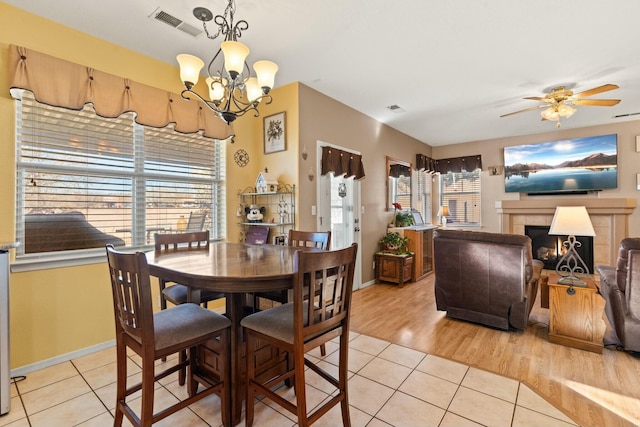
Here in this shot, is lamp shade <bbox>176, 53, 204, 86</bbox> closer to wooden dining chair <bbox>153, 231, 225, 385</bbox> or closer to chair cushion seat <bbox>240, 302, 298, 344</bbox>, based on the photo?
wooden dining chair <bbox>153, 231, 225, 385</bbox>

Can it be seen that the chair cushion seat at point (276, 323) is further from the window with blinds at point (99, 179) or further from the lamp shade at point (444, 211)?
the lamp shade at point (444, 211)

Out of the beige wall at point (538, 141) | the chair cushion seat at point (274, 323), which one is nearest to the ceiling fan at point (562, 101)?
the beige wall at point (538, 141)

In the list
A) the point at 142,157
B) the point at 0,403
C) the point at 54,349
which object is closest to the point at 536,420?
the point at 0,403

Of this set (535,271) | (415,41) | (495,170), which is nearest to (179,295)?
(415,41)

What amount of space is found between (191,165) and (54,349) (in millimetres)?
2027

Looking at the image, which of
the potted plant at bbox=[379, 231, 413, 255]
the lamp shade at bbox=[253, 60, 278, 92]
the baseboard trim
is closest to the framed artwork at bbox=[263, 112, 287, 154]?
the lamp shade at bbox=[253, 60, 278, 92]

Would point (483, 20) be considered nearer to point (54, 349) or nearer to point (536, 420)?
point (536, 420)

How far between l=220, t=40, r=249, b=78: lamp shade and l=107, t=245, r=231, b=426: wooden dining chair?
4.04 ft

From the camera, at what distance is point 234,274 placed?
1.48 m

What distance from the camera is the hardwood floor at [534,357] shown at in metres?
1.88

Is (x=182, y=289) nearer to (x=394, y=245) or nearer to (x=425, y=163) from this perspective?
(x=394, y=245)

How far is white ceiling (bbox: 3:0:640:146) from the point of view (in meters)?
2.28

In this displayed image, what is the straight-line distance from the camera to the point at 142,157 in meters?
3.00

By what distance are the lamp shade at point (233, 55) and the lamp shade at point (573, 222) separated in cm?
301
